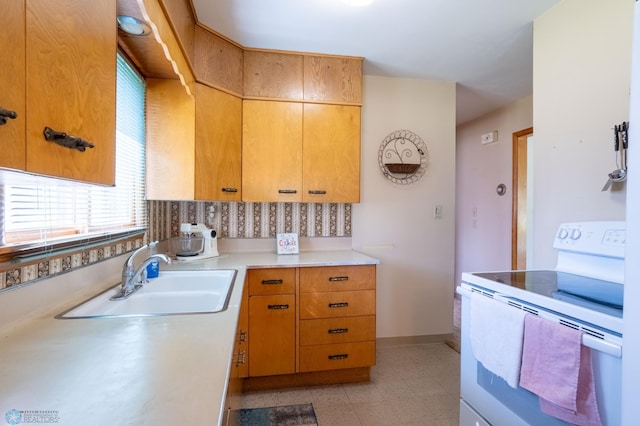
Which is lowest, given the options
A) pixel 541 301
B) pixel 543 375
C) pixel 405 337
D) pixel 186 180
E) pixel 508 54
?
pixel 405 337

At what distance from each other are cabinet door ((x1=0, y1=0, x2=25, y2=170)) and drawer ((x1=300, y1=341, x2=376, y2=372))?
189 centimetres

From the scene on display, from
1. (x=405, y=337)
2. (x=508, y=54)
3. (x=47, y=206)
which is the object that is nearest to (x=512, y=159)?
(x=508, y=54)

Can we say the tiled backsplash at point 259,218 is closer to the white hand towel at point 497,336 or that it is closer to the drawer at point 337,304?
the drawer at point 337,304

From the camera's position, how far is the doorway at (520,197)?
10.8 feet

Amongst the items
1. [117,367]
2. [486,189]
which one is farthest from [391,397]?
[486,189]

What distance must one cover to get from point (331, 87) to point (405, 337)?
2.22 m

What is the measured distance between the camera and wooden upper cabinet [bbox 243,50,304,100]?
2.27 m

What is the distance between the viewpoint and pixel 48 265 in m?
1.05

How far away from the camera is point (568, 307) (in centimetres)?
97

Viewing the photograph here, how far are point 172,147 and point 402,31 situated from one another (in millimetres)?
1673

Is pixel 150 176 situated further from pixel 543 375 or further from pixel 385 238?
pixel 543 375

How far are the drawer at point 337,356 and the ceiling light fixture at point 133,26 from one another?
6.42 ft

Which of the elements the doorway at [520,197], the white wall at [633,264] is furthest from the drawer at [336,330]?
the doorway at [520,197]

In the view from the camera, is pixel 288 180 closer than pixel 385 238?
Yes
